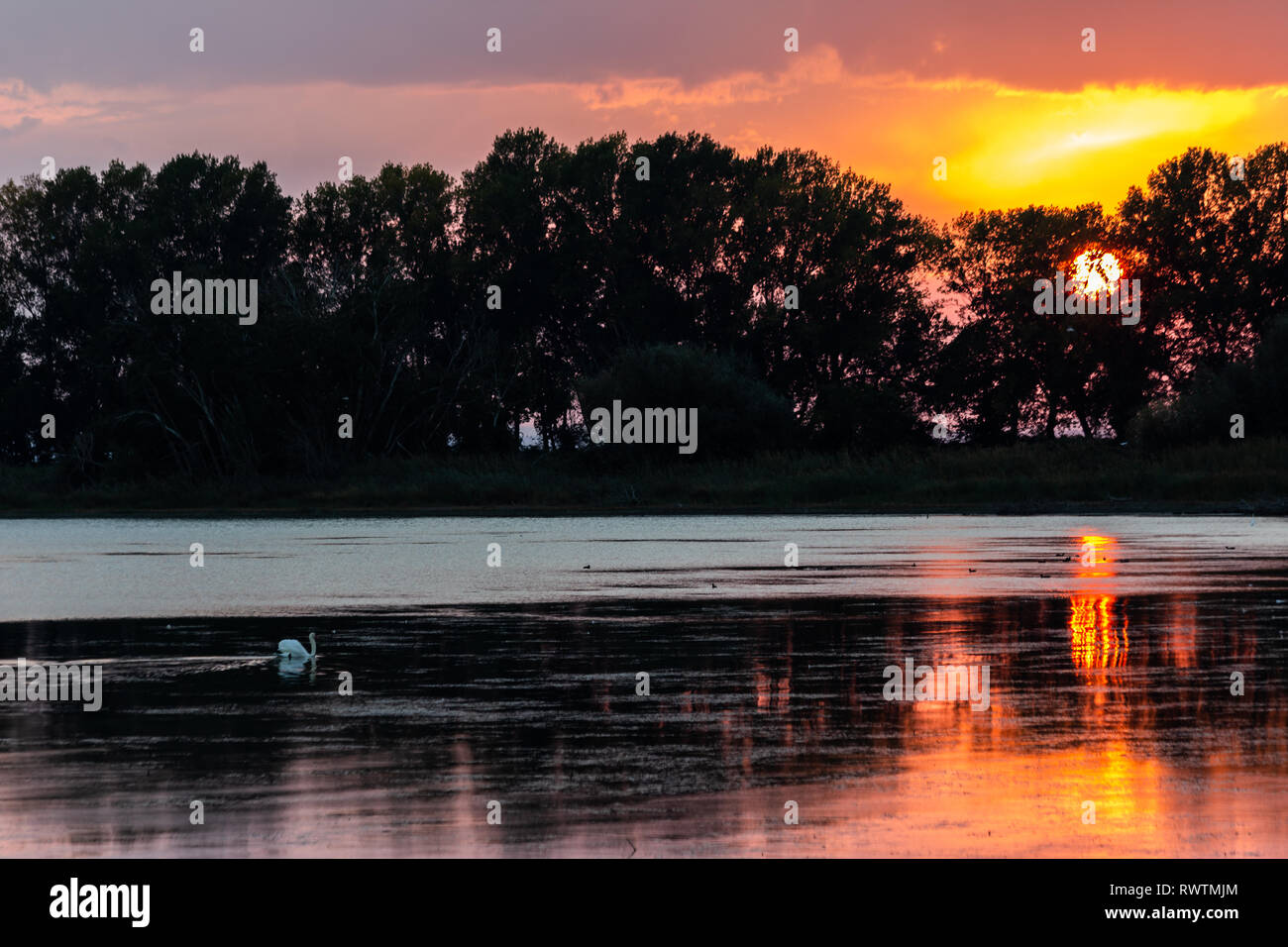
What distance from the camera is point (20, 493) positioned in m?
93.4

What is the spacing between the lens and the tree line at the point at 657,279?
10694cm

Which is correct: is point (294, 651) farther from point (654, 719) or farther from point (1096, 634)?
point (1096, 634)

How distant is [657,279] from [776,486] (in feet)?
118

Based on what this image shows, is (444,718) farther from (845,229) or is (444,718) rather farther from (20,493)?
(845,229)

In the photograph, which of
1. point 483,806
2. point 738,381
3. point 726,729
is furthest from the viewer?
point 738,381

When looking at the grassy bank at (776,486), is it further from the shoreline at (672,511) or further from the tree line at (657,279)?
the tree line at (657,279)

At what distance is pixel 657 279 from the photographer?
111 metres

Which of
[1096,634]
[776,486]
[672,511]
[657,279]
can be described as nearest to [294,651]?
[1096,634]

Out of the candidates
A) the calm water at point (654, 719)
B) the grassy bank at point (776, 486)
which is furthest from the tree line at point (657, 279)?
the calm water at point (654, 719)

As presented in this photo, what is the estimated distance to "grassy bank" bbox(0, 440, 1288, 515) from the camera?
71375 millimetres

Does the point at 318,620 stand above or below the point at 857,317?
below
